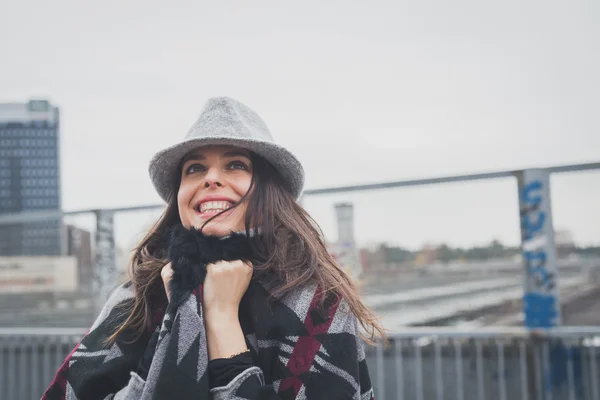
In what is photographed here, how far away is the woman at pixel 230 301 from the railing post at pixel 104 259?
2.98m

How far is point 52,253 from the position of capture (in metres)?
5.58

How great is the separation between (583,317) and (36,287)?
5097 millimetres

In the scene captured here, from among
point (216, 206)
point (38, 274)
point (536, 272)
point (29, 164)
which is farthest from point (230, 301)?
point (29, 164)

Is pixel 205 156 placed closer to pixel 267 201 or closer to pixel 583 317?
pixel 267 201

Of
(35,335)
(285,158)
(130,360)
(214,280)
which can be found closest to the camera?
(214,280)

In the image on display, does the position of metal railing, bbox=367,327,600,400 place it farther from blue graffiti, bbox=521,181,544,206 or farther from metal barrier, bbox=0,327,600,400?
blue graffiti, bbox=521,181,544,206

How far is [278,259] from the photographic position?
1.92 m

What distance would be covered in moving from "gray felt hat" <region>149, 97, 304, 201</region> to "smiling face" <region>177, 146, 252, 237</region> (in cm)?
5

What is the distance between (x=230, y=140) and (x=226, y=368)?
777 millimetres

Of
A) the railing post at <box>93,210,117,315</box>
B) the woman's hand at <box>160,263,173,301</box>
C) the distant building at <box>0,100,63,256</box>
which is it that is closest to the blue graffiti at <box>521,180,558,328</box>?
the woman's hand at <box>160,263,173,301</box>

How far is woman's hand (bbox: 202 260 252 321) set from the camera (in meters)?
1.76

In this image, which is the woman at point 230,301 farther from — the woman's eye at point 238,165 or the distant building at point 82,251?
the distant building at point 82,251

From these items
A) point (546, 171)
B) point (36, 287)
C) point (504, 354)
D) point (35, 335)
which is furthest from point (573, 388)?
point (36, 287)

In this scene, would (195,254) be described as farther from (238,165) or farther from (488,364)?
(488,364)
